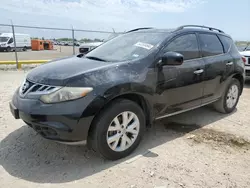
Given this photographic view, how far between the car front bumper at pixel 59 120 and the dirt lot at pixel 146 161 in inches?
17.6

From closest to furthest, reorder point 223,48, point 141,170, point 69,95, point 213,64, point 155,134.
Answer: point 69,95
point 141,170
point 155,134
point 213,64
point 223,48

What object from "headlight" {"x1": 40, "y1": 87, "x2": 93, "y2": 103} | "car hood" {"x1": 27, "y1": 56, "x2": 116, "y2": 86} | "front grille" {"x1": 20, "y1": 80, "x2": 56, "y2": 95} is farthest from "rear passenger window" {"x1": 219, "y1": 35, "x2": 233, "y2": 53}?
"front grille" {"x1": 20, "y1": 80, "x2": 56, "y2": 95}

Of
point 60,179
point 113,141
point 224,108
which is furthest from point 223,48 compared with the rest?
point 60,179

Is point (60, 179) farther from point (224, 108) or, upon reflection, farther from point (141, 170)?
point (224, 108)

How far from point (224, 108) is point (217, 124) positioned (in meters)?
0.60

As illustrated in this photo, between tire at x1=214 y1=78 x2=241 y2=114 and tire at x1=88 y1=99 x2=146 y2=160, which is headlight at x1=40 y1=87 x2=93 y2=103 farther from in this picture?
tire at x1=214 y1=78 x2=241 y2=114

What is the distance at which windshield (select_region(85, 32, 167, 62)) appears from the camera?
3.27 metres

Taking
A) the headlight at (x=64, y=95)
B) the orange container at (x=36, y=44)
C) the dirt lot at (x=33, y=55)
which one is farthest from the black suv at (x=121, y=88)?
the orange container at (x=36, y=44)

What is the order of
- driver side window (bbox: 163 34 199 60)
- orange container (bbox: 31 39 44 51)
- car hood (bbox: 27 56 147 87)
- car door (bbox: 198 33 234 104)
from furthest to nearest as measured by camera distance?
1. orange container (bbox: 31 39 44 51)
2. car door (bbox: 198 33 234 104)
3. driver side window (bbox: 163 34 199 60)
4. car hood (bbox: 27 56 147 87)

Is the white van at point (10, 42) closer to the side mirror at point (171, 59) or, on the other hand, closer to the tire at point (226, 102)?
the tire at point (226, 102)

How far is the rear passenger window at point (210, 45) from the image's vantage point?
4.01 metres

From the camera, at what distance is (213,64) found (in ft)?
13.3

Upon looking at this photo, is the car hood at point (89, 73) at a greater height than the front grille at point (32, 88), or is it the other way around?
the car hood at point (89, 73)

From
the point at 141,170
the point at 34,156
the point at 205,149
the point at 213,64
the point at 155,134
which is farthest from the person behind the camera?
the point at 213,64
